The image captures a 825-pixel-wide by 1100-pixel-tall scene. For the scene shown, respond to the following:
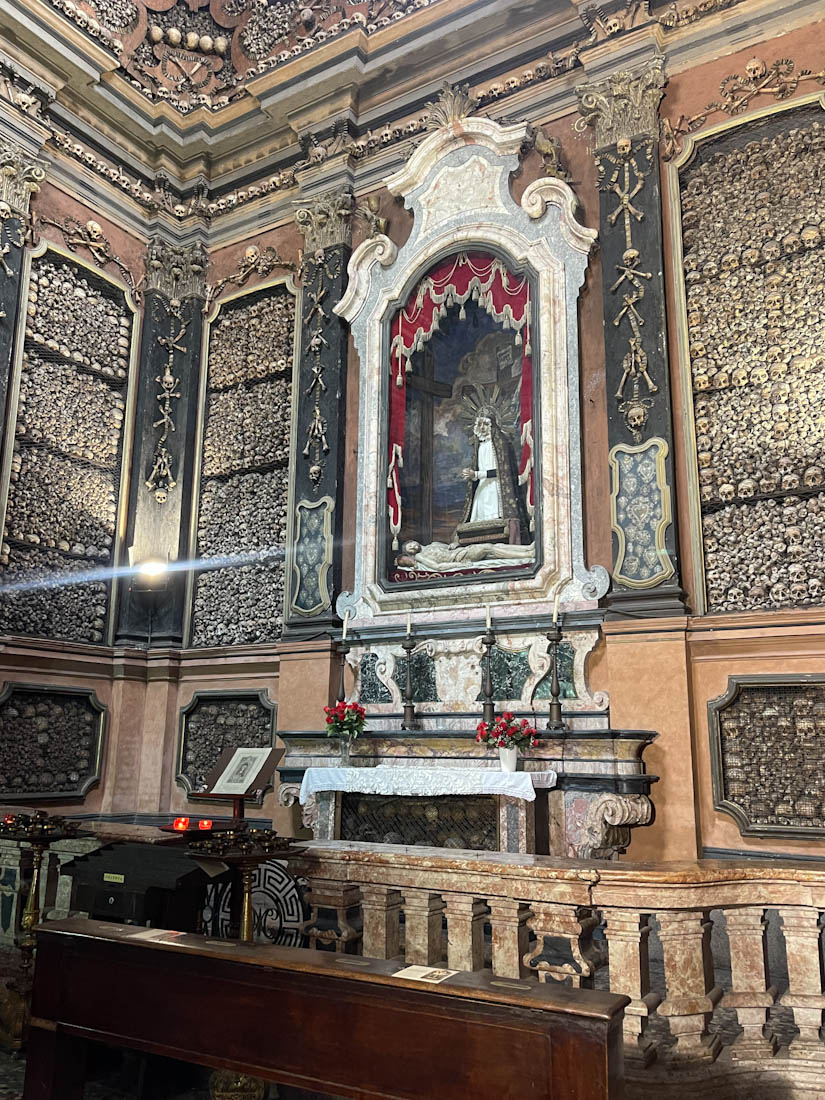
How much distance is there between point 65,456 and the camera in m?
8.96

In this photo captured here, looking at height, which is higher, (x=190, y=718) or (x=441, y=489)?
(x=441, y=489)

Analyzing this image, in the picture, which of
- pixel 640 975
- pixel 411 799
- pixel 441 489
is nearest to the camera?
pixel 640 975

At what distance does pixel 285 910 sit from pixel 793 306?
5625mm

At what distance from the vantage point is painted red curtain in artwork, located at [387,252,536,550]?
25.8 feet

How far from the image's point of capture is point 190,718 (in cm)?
920

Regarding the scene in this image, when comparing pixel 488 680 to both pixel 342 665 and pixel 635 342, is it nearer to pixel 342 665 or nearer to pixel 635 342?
pixel 342 665

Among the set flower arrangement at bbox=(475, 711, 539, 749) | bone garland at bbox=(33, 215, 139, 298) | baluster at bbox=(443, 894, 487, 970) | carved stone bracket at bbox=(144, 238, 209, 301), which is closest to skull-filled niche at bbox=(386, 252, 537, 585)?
flower arrangement at bbox=(475, 711, 539, 749)

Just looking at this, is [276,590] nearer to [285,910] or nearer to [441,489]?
[441,489]

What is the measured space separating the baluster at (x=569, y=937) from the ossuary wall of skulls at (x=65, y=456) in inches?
259

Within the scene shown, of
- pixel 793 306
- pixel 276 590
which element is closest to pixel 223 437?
pixel 276 590

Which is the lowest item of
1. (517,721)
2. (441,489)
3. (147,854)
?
(147,854)

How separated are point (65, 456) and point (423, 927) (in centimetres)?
711

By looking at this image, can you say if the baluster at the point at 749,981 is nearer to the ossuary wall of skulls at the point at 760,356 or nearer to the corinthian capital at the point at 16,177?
the ossuary wall of skulls at the point at 760,356

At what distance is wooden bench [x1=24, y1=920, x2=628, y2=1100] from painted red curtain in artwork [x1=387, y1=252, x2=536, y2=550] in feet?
18.2
